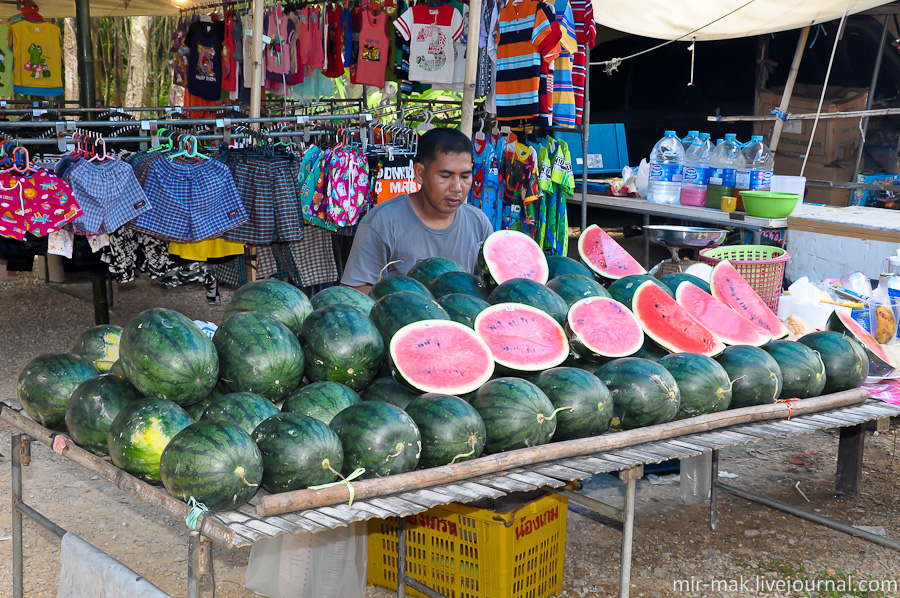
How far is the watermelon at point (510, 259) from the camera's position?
3232mm

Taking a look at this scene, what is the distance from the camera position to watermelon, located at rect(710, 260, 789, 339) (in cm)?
356

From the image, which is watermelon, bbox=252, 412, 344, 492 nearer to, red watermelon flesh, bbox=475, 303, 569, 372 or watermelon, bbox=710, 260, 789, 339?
red watermelon flesh, bbox=475, 303, 569, 372

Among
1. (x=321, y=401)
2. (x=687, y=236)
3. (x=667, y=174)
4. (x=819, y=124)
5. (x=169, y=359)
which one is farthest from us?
(x=819, y=124)

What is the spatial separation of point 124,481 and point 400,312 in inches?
40.4

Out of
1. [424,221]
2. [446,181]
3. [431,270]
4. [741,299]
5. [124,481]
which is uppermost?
[446,181]

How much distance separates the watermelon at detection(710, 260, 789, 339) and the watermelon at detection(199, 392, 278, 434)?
2210mm

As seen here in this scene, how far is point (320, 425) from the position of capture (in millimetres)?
2141

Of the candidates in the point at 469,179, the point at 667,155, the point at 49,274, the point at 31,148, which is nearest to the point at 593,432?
the point at 469,179

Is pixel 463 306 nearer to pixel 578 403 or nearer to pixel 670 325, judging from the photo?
pixel 578 403

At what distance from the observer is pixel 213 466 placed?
1.95 metres

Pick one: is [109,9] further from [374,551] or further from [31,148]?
[374,551]

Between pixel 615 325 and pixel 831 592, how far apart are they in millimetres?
1884

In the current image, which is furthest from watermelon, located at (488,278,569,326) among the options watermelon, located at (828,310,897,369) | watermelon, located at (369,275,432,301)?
watermelon, located at (828,310,897,369)

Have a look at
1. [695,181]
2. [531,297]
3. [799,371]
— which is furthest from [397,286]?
[695,181]
